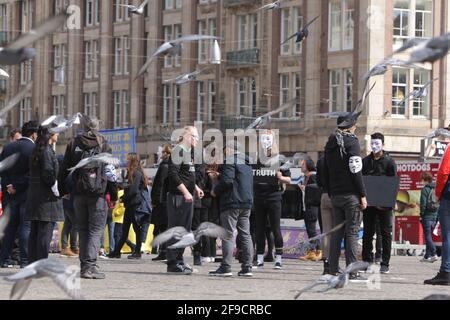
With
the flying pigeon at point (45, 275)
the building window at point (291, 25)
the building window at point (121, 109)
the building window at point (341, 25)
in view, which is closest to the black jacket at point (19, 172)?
the flying pigeon at point (45, 275)

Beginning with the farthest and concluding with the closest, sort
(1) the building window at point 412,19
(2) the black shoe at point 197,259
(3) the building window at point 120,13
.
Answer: (3) the building window at point 120,13, (1) the building window at point 412,19, (2) the black shoe at point 197,259

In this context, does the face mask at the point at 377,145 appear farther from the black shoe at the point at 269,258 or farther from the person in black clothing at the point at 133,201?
the person in black clothing at the point at 133,201

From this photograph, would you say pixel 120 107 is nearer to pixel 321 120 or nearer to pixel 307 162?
pixel 321 120

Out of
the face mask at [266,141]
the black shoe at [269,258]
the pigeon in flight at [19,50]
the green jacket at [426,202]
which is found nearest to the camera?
the pigeon in flight at [19,50]

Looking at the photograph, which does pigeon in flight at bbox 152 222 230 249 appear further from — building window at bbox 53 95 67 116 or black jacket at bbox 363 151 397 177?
building window at bbox 53 95 67 116

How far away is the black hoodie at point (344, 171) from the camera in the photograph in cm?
1661

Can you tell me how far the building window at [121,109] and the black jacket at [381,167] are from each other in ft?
159

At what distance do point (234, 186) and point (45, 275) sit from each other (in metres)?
7.27

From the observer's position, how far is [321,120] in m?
55.7

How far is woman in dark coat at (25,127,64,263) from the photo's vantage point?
17.1m

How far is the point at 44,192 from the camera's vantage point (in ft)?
56.6

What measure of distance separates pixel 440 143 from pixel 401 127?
1344cm
